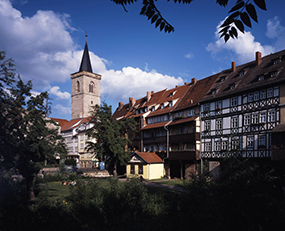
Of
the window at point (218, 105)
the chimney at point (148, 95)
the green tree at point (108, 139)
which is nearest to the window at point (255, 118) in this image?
the window at point (218, 105)

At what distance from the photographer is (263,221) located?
7984 millimetres

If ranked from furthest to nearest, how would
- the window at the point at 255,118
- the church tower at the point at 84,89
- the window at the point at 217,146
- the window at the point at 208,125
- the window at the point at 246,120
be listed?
the church tower at the point at 84,89, the window at the point at 208,125, the window at the point at 217,146, the window at the point at 246,120, the window at the point at 255,118

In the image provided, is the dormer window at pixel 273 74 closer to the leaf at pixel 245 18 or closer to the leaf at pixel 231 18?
the leaf at pixel 231 18

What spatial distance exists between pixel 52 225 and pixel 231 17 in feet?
39.7

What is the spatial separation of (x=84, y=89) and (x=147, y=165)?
183ft

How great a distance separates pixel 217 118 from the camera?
30344 mm

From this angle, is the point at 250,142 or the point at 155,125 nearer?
the point at 250,142

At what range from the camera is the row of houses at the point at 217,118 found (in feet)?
81.1

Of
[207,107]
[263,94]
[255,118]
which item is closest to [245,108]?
[255,118]

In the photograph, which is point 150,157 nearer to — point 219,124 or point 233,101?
point 219,124

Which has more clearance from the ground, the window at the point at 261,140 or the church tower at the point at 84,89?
the church tower at the point at 84,89

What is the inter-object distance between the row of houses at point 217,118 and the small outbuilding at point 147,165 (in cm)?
91

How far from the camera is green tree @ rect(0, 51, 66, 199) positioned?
1903 cm

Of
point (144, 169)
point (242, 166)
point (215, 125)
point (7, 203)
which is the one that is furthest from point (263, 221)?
point (144, 169)
